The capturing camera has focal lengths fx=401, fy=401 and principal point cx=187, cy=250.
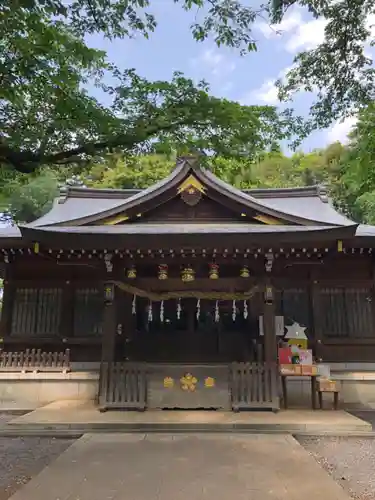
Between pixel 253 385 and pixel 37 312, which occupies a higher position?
pixel 37 312

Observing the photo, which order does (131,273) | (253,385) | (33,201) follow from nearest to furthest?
(253,385)
(131,273)
(33,201)

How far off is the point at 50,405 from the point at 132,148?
23.8 ft

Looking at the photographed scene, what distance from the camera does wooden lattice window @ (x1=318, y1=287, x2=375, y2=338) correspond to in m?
10.8

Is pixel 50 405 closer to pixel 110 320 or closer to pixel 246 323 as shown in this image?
pixel 110 320

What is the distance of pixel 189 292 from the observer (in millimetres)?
9320

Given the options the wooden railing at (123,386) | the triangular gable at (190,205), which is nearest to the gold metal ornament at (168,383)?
the wooden railing at (123,386)

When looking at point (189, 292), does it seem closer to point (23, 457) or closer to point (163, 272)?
point (163, 272)

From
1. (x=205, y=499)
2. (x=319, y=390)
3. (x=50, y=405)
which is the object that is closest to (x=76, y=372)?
(x=50, y=405)

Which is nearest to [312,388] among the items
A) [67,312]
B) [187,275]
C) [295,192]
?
[187,275]

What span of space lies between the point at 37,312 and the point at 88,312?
1.41 m

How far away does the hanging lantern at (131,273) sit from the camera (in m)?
9.33

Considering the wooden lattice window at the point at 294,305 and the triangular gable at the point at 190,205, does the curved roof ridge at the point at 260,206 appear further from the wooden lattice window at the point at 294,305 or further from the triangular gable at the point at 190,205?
the wooden lattice window at the point at 294,305

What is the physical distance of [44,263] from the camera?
11.2 m

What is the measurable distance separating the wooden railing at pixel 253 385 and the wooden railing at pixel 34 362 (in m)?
4.46
